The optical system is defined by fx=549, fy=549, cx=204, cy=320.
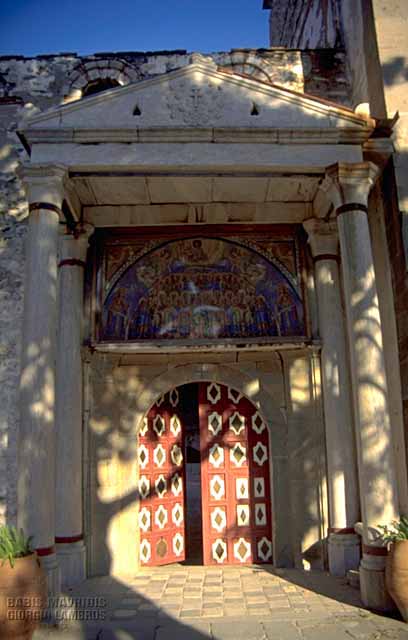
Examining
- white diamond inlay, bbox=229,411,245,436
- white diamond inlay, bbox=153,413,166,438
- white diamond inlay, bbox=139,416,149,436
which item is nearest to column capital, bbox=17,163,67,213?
white diamond inlay, bbox=139,416,149,436

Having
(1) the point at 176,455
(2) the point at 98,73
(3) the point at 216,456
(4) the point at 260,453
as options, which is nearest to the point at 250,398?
(4) the point at 260,453

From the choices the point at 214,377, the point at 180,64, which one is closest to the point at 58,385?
the point at 214,377

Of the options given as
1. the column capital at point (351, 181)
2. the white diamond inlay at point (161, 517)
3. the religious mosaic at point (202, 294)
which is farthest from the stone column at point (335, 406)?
the white diamond inlay at point (161, 517)

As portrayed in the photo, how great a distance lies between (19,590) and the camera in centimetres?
427

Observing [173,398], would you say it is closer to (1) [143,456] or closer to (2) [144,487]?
(1) [143,456]

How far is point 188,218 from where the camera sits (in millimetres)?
7148

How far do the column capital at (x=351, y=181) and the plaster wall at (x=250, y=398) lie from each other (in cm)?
210

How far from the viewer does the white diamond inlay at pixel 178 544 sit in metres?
7.14

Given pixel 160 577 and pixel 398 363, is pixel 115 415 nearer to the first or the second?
pixel 160 577

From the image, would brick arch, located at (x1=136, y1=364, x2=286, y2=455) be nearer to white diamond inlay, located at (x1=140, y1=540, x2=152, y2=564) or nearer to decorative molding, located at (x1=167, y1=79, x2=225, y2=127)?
white diamond inlay, located at (x1=140, y1=540, x2=152, y2=564)

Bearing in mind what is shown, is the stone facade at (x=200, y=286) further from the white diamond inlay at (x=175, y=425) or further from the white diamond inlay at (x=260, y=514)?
the white diamond inlay at (x=175, y=425)

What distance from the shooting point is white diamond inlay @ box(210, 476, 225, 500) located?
7.13 metres

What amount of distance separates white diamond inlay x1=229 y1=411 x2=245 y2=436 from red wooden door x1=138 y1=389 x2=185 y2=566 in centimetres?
74

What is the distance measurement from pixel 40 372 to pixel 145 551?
120 inches
